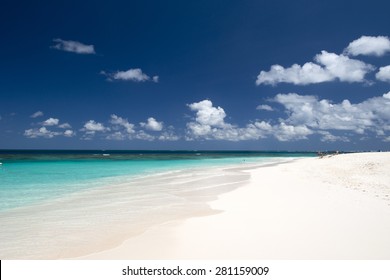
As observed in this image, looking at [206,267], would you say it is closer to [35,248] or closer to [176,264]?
[176,264]

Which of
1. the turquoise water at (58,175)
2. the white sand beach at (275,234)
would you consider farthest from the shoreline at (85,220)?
the turquoise water at (58,175)

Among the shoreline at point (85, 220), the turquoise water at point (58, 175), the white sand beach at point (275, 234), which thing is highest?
the white sand beach at point (275, 234)

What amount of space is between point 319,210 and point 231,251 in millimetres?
4414

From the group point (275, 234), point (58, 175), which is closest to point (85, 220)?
point (275, 234)

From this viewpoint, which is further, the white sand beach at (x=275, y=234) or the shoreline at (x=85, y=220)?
the shoreline at (x=85, y=220)

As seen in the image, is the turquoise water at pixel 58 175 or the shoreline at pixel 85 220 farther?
the turquoise water at pixel 58 175

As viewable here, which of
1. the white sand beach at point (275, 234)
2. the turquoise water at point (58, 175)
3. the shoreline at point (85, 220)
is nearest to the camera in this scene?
the white sand beach at point (275, 234)

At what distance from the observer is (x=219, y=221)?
7840mm

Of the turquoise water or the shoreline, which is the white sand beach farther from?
the turquoise water

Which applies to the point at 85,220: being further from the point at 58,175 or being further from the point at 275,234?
the point at 58,175

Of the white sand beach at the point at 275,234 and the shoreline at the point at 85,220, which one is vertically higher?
the white sand beach at the point at 275,234

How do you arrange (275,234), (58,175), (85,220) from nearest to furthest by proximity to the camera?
1. (275,234)
2. (85,220)
3. (58,175)

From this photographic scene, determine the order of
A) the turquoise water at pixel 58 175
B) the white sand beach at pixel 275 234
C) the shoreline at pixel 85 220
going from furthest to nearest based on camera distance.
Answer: the turquoise water at pixel 58 175, the shoreline at pixel 85 220, the white sand beach at pixel 275 234

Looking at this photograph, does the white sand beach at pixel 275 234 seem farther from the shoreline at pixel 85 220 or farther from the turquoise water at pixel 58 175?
the turquoise water at pixel 58 175
